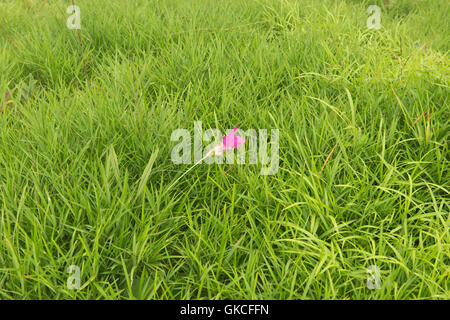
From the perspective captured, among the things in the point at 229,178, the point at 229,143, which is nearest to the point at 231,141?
the point at 229,143

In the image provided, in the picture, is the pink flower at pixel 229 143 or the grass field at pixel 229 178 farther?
the pink flower at pixel 229 143

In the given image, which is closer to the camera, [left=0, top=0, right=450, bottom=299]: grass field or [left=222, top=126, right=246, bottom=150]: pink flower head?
[left=0, top=0, right=450, bottom=299]: grass field

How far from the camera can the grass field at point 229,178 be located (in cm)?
100

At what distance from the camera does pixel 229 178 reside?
128cm

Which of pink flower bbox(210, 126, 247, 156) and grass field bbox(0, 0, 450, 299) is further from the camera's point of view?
pink flower bbox(210, 126, 247, 156)

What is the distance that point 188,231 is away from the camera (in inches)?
44.8

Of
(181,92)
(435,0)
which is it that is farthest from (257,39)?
(435,0)

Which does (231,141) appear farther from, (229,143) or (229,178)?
(229,178)

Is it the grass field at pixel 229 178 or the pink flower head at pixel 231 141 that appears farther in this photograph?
the pink flower head at pixel 231 141

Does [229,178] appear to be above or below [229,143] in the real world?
below

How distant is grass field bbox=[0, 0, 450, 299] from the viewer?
100cm
